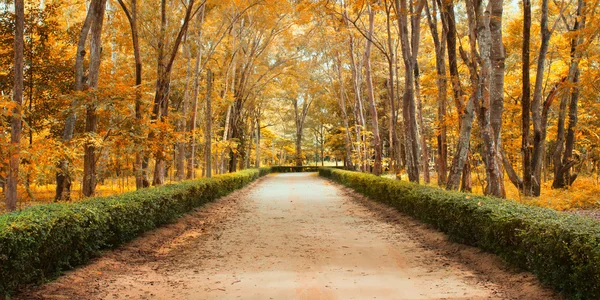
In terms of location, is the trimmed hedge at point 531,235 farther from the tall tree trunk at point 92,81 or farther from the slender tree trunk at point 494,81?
the tall tree trunk at point 92,81

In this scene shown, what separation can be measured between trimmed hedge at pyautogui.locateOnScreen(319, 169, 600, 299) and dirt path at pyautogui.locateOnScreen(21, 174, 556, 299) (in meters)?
0.21

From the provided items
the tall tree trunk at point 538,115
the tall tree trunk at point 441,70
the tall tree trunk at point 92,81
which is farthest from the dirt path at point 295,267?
the tall tree trunk at point 538,115

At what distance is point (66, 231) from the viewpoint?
5.39m

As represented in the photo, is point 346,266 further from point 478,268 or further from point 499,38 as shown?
point 499,38

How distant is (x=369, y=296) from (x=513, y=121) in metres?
15.7

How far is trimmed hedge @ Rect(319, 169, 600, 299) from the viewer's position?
4117 millimetres

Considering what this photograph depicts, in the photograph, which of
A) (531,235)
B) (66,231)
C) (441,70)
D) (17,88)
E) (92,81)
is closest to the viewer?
(531,235)

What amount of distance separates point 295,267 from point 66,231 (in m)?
2.91

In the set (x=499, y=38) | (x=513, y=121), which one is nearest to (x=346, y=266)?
(x=499, y=38)

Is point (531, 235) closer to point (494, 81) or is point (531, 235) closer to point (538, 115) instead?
point (494, 81)

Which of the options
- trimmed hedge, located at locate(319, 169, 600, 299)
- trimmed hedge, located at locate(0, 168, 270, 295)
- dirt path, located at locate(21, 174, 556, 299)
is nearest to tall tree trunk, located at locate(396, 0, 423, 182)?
dirt path, located at locate(21, 174, 556, 299)

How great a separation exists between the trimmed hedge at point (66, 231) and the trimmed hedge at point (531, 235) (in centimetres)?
507

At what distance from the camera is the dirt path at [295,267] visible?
16.6ft

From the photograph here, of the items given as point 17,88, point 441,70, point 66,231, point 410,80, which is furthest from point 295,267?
point 441,70
